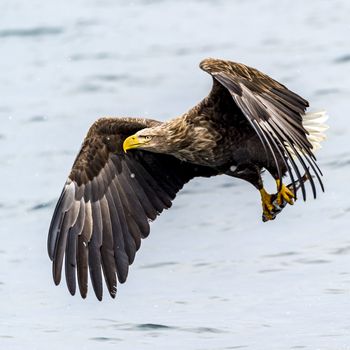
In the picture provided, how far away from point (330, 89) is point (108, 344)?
17.4ft

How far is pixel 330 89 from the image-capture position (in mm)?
13328

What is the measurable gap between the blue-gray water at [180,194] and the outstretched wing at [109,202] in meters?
0.51

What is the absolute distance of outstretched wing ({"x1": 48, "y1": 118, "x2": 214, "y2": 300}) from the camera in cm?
888

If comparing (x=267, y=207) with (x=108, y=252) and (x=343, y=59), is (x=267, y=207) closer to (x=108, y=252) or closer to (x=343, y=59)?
(x=108, y=252)

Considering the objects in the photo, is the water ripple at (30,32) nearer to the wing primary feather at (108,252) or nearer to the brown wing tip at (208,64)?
the wing primary feather at (108,252)

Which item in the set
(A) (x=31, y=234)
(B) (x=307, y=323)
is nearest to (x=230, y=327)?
(B) (x=307, y=323)

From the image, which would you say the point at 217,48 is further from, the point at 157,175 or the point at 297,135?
the point at 297,135

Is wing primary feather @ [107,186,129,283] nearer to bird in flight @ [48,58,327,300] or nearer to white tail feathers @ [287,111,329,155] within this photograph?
bird in flight @ [48,58,327,300]

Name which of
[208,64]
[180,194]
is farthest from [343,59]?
[208,64]

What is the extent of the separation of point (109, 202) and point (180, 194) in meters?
2.20

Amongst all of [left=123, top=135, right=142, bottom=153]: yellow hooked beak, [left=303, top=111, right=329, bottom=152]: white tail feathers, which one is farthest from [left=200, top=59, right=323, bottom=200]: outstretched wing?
[left=303, top=111, right=329, bottom=152]: white tail feathers

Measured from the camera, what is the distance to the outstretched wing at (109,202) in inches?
350

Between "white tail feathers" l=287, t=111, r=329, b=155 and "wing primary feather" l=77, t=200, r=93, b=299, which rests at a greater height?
"white tail feathers" l=287, t=111, r=329, b=155

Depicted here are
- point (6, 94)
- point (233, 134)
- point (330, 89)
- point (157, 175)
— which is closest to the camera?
point (233, 134)
